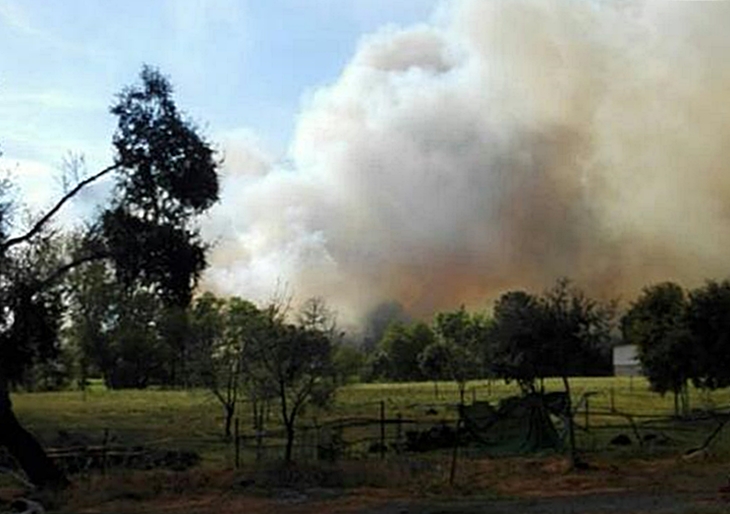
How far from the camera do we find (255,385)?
94.9 ft

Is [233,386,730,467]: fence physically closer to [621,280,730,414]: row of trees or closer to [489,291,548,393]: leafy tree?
[489,291,548,393]: leafy tree

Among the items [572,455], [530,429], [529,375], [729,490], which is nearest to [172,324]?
[529,375]

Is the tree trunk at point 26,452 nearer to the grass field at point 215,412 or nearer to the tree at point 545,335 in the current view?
the grass field at point 215,412

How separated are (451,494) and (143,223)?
29.2ft

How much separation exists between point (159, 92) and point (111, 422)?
25.9m

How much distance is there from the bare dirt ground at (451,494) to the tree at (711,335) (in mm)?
21117

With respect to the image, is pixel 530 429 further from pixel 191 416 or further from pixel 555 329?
pixel 191 416

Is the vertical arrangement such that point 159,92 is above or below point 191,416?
above

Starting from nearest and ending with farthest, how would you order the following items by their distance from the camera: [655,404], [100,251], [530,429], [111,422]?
[100,251] → [530,429] → [111,422] → [655,404]

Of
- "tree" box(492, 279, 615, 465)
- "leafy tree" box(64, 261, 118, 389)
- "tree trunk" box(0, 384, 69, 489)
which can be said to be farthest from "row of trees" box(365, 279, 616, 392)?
"leafy tree" box(64, 261, 118, 389)

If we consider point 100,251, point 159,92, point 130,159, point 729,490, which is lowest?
point 729,490

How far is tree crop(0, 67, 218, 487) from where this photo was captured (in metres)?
23.5

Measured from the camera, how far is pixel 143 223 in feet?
78.5

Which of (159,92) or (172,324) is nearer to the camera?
(159,92)
